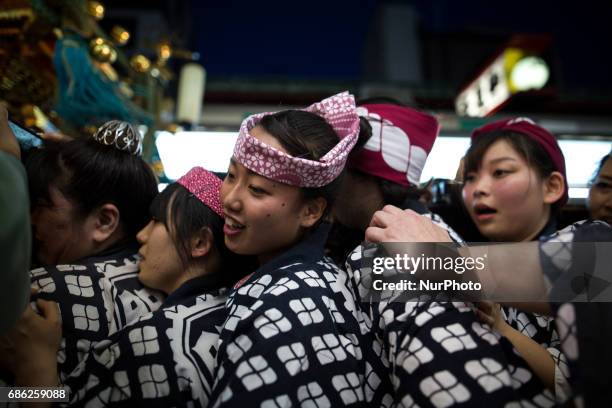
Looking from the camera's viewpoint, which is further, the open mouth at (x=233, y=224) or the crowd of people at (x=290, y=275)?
the open mouth at (x=233, y=224)

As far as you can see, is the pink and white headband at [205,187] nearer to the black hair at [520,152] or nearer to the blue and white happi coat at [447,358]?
the blue and white happi coat at [447,358]

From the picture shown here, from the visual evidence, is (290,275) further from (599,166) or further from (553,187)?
(599,166)

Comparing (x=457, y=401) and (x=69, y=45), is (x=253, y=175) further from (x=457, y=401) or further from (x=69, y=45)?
(x=69, y=45)

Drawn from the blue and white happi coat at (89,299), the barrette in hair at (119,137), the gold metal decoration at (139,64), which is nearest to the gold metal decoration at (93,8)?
the gold metal decoration at (139,64)

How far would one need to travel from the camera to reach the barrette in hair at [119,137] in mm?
1739

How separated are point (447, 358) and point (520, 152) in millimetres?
1070

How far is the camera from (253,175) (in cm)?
139

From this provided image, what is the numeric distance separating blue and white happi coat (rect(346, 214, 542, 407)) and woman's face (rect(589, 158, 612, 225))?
919mm

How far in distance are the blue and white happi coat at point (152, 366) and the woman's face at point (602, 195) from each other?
155cm

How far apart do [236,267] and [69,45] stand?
1.79 meters

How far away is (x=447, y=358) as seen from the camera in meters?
1.02

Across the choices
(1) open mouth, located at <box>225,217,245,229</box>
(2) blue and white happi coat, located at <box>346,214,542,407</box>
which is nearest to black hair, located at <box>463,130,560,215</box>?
(2) blue and white happi coat, located at <box>346,214,542,407</box>

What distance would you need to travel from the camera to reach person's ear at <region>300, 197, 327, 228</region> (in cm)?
149

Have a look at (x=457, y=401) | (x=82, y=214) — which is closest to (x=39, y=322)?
(x=82, y=214)
